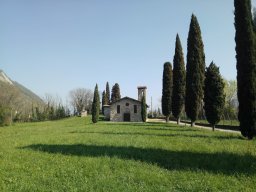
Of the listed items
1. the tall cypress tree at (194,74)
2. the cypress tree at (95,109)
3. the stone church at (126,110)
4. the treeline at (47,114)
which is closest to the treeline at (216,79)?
the tall cypress tree at (194,74)

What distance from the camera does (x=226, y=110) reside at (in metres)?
73.9

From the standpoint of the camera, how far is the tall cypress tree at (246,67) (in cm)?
2188

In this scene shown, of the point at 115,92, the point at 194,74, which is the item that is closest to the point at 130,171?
the point at 194,74

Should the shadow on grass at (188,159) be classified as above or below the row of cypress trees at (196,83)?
below

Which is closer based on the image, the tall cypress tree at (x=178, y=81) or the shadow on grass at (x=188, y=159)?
the shadow on grass at (x=188, y=159)

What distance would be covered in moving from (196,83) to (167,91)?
1994cm

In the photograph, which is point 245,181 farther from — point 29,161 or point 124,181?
point 29,161

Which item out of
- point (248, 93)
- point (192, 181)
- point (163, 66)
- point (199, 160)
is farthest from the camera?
point (163, 66)

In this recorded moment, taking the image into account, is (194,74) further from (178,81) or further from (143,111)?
(143,111)

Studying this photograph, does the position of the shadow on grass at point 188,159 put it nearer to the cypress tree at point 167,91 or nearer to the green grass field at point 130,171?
the green grass field at point 130,171

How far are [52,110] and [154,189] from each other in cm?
8241

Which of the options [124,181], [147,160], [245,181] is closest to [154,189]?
[124,181]

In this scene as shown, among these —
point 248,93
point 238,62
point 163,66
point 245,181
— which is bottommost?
point 245,181

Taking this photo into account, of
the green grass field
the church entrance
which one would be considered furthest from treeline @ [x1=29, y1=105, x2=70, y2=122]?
the green grass field
